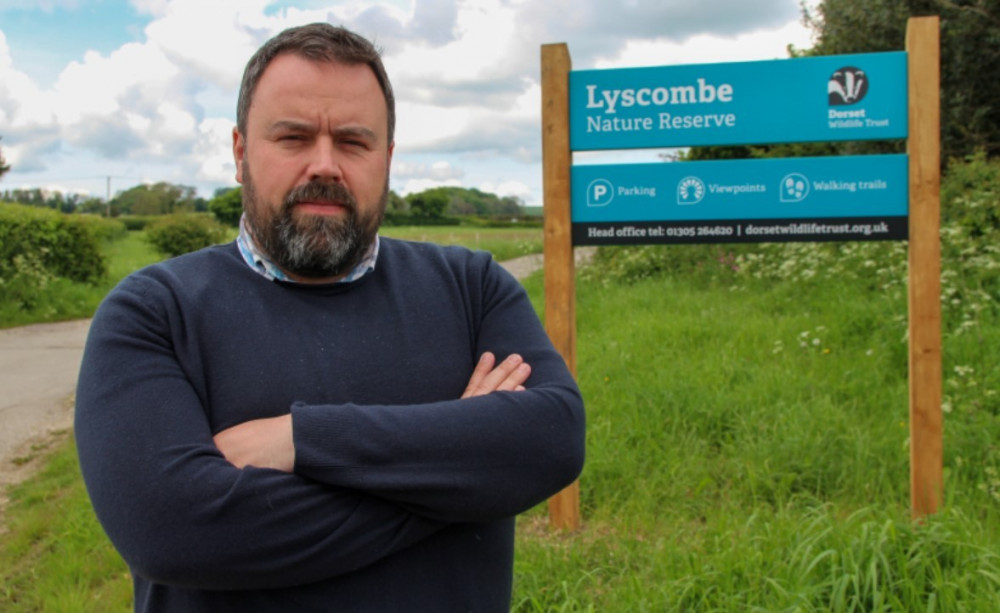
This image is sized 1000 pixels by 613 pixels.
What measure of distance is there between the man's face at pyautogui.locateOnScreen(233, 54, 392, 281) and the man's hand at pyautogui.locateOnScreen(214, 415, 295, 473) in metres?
0.36

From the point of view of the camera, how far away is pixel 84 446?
5.11ft

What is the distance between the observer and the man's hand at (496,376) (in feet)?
6.00

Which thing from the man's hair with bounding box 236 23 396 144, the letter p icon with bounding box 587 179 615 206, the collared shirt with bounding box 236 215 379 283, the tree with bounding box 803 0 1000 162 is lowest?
the collared shirt with bounding box 236 215 379 283

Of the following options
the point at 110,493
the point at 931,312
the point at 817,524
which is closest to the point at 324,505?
the point at 110,493

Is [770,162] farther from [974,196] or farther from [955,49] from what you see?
[955,49]

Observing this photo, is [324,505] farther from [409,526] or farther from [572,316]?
[572,316]

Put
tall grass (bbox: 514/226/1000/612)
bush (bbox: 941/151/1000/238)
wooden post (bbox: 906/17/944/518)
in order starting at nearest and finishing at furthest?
tall grass (bbox: 514/226/1000/612) < wooden post (bbox: 906/17/944/518) < bush (bbox: 941/151/1000/238)

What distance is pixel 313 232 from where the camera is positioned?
68.7 inches

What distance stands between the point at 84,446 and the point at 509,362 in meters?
0.88

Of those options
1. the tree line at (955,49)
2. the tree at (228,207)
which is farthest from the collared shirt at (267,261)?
the tree at (228,207)

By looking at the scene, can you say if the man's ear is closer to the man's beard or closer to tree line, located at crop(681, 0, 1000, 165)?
the man's beard

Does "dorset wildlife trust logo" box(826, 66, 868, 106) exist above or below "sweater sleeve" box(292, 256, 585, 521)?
above

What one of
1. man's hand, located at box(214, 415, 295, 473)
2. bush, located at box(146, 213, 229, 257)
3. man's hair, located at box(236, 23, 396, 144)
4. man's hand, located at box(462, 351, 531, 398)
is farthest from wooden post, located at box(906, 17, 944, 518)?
bush, located at box(146, 213, 229, 257)

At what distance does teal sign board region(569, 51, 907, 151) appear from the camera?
3951 millimetres
